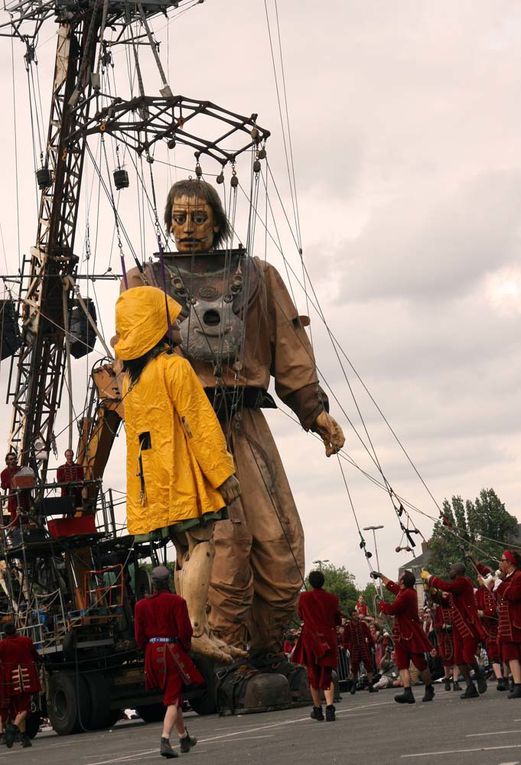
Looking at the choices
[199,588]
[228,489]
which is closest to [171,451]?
[228,489]

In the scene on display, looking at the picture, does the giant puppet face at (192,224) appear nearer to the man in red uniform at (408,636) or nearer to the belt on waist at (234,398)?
the belt on waist at (234,398)

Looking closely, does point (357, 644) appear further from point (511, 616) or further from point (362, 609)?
point (511, 616)

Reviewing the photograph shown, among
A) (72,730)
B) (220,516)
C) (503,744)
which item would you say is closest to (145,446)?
(220,516)

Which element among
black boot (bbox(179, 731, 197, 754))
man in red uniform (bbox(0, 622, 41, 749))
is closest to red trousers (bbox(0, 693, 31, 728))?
man in red uniform (bbox(0, 622, 41, 749))

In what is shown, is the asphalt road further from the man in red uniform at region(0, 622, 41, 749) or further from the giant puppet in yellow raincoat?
the giant puppet in yellow raincoat

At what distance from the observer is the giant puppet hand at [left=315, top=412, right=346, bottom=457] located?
52.5 feet

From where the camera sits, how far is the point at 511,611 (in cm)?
1372

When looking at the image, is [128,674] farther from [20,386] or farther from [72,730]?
[20,386]

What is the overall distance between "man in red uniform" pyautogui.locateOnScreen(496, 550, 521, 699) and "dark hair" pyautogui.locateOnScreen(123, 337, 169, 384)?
3.62 m

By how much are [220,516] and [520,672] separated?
10.1ft

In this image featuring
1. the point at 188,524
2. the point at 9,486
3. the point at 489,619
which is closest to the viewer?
the point at 188,524

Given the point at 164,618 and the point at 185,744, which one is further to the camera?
the point at 164,618

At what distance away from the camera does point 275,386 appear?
54.1 ft

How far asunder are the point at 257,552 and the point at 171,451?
3940 mm
